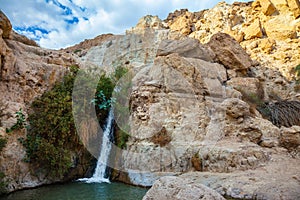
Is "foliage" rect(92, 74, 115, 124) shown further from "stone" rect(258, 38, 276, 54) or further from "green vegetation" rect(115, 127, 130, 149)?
"stone" rect(258, 38, 276, 54)

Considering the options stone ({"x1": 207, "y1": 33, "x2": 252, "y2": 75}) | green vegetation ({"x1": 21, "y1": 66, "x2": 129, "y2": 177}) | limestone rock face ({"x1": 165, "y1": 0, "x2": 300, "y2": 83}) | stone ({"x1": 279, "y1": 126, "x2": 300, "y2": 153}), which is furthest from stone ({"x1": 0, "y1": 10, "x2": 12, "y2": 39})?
limestone rock face ({"x1": 165, "y1": 0, "x2": 300, "y2": 83})

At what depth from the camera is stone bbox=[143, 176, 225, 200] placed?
3347 mm

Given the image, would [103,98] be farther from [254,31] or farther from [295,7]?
[295,7]

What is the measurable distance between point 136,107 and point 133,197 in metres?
4.03

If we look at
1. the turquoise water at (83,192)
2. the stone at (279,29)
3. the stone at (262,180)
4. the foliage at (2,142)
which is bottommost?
the turquoise water at (83,192)

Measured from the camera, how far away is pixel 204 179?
646 centimetres

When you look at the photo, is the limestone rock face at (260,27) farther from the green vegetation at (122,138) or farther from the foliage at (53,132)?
the foliage at (53,132)

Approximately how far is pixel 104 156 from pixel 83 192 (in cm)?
257

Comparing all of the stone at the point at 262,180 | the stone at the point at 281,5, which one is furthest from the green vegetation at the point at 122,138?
the stone at the point at 281,5

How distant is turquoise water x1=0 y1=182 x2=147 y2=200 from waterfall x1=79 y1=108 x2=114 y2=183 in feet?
2.61

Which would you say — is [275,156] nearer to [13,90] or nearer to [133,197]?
[133,197]

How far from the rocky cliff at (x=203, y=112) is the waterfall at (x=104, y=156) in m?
0.36

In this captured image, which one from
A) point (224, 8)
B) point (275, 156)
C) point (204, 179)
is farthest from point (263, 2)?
point (204, 179)

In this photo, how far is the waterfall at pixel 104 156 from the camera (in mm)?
8906
